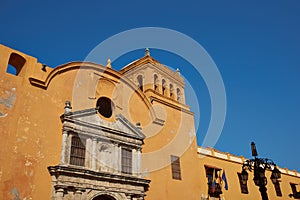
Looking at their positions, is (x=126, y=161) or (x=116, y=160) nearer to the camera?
(x=116, y=160)

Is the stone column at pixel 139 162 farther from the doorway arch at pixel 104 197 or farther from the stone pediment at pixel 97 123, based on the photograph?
the doorway arch at pixel 104 197

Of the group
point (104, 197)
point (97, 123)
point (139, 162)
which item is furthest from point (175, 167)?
point (97, 123)

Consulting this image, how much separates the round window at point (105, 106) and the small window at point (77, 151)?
Result: 72.9 inches

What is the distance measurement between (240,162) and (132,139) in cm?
948

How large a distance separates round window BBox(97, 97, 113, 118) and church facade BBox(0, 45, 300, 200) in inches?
1.7

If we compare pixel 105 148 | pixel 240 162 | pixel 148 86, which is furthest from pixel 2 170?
pixel 240 162

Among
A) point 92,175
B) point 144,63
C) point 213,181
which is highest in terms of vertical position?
point 144,63

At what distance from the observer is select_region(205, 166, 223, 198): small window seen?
48.2 ft

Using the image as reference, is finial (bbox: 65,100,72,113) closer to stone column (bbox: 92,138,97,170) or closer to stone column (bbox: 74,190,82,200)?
stone column (bbox: 92,138,97,170)

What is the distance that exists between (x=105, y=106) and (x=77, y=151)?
2666 mm

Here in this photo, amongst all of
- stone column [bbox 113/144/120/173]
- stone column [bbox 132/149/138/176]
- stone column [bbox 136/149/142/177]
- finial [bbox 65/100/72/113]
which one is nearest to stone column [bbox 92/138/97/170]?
stone column [bbox 113/144/120/173]

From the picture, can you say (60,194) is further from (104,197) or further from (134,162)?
(134,162)

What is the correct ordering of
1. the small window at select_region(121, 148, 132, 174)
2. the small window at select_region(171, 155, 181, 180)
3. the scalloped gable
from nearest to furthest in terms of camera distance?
the small window at select_region(121, 148, 132, 174), the small window at select_region(171, 155, 181, 180), the scalloped gable

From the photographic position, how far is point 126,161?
1138 centimetres
